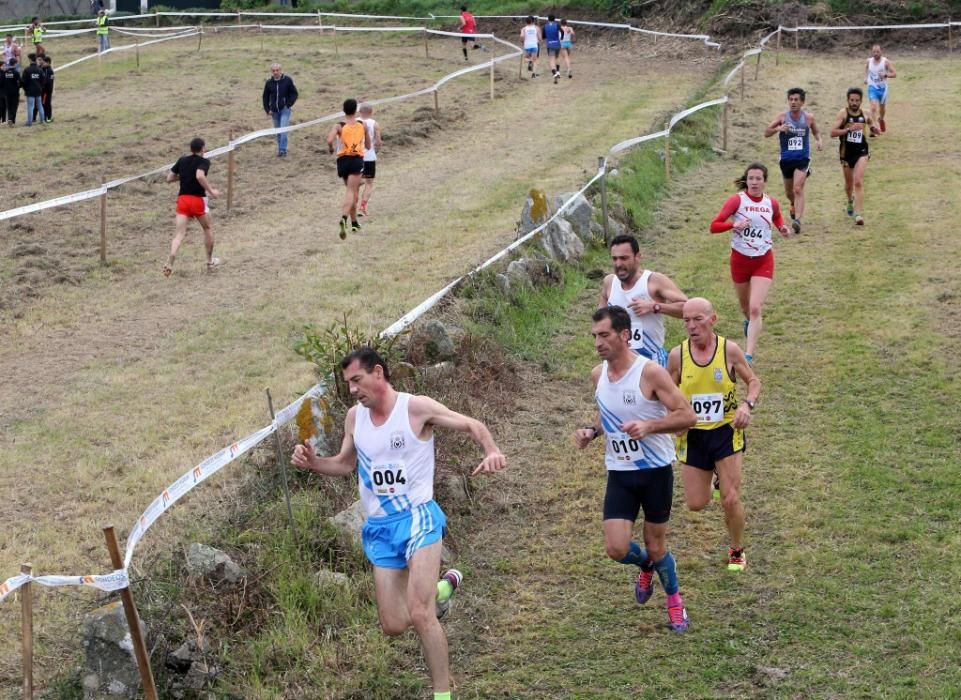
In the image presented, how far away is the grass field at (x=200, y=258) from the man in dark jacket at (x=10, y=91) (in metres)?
1.15

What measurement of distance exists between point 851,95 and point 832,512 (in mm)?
9133

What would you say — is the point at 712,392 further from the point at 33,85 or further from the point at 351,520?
the point at 33,85

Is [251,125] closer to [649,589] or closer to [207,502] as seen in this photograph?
[207,502]

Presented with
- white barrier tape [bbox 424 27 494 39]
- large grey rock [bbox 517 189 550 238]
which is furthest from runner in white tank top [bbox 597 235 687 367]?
white barrier tape [bbox 424 27 494 39]

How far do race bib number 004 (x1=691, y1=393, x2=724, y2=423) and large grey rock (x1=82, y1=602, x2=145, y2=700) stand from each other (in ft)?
12.4

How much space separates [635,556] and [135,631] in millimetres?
3073

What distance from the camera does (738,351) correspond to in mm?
8250

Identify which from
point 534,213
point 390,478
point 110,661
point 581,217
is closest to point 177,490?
point 110,661

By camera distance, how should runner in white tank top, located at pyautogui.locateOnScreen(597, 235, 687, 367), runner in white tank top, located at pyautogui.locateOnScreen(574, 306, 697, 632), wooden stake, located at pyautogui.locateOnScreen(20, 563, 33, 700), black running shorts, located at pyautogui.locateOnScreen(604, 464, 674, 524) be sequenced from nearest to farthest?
wooden stake, located at pyautogui.locateOnScreen(20, 563, 33, 700) < runner in white tank top, located at pyautogui.locateOnScreen(574, 306, 697, 632) < black running shorts, located at pyautogui.locateOnScreen(604, 464, 674, 524) < runner in white tank top, located at pyautogui.locateOnScreen(597, 235, 687, 367)

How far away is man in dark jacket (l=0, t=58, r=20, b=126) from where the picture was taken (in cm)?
2817

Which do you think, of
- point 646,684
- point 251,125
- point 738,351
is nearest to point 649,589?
point 646,684

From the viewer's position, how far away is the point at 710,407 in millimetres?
8148

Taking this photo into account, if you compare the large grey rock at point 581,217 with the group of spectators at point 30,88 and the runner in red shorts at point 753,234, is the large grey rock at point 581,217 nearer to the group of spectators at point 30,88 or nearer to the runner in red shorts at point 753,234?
the runner in red shorts at point 753,234

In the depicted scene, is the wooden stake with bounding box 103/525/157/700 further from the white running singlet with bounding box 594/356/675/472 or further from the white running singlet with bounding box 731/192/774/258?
the white running singlet with bounding box 731/192/774/258
